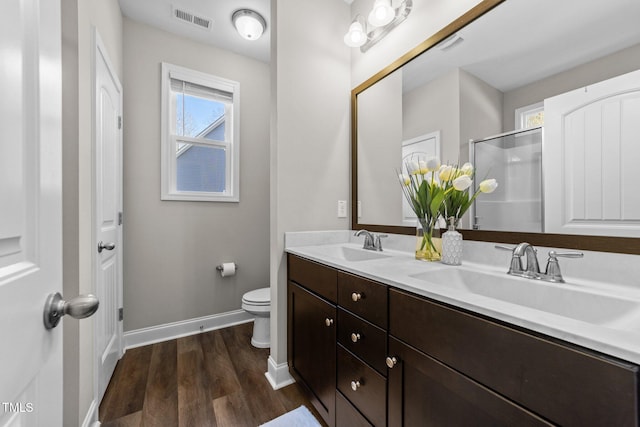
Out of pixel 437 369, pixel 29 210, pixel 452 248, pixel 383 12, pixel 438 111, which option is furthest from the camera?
pixel 383 12

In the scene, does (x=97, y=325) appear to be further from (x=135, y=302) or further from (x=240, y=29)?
(x=240, y=29)

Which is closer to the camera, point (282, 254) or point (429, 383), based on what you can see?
point (429, 383)

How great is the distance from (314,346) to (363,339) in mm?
439

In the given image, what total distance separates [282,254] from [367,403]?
3.03 ft

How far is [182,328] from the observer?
2.29m

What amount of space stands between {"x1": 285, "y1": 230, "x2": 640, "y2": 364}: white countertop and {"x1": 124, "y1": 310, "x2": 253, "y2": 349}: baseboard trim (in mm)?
1377

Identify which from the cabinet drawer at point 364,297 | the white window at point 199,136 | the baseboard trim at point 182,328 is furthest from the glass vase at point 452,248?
the baseboard trim at point 182,328

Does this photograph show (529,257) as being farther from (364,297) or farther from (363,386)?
(363,386)

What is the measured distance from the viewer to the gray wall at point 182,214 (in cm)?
212

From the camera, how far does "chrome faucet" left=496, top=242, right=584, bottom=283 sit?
862 mm

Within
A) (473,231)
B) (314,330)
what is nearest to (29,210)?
(314,330)

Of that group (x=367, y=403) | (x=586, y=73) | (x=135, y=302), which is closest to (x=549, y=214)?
(x=586, y=73)

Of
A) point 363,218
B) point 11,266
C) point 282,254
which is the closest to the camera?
point 11,266

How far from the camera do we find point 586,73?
35.5 inches
